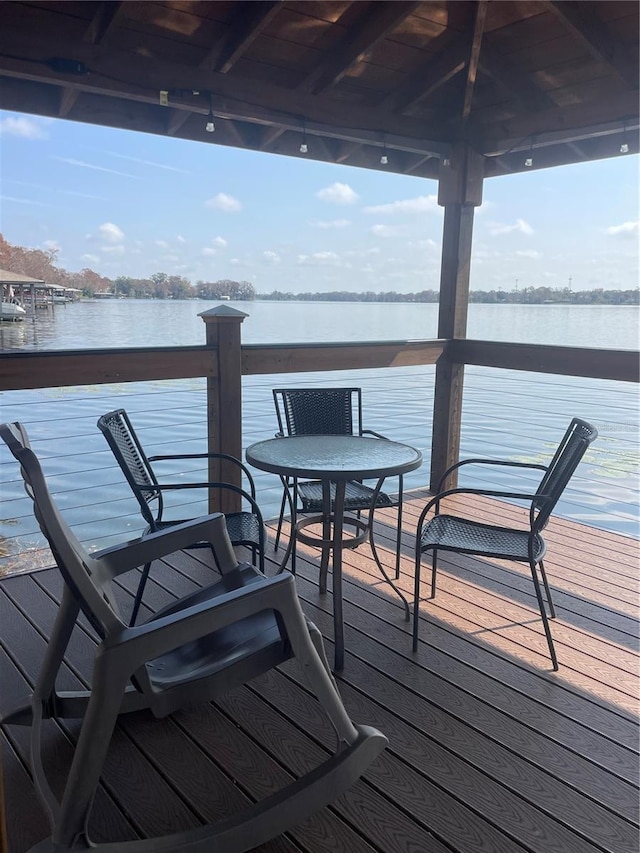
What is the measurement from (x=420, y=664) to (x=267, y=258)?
11976 mm

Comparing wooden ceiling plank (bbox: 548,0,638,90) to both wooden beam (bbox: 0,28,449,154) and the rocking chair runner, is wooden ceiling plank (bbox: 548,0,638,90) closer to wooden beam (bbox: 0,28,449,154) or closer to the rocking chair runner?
wooden beam (bbox: 0,28,449,154)

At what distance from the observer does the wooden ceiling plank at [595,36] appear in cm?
307

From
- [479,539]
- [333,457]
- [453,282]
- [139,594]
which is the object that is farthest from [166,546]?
[453,282]

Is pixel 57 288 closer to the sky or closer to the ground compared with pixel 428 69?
closer to the ground

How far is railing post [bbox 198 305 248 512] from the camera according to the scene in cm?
325

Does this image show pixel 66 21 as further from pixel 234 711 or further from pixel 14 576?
pixel 234 711

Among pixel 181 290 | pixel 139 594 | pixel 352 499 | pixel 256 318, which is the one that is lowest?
pixel 139 594

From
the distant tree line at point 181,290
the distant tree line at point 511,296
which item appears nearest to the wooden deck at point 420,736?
the distant tree line at point 181,290

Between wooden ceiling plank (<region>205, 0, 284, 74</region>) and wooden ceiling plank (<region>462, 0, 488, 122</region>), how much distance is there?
1.08m

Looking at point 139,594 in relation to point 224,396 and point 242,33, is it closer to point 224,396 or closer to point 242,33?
point 224,396

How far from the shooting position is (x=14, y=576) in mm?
2922

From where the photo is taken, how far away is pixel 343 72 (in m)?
3.48

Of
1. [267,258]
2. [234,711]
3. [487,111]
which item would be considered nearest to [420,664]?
[234,711]

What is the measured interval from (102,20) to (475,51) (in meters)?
1.97
